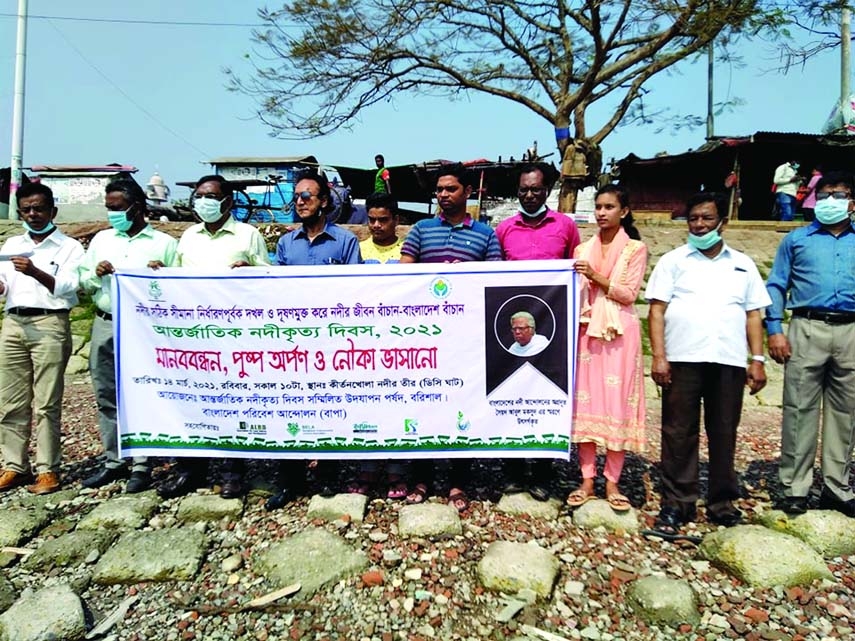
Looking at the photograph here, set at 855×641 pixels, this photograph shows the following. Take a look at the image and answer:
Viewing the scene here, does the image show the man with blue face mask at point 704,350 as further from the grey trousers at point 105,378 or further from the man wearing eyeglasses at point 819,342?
the grey trousers at point 105,378

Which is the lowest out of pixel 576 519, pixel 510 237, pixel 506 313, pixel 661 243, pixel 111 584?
pixel 111 584

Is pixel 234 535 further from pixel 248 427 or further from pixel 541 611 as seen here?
pixel 541 611

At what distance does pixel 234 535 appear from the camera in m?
3.28

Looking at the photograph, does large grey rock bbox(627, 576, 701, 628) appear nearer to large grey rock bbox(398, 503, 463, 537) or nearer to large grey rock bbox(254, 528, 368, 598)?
large grey rock bbox(398, 503, 463, 537)

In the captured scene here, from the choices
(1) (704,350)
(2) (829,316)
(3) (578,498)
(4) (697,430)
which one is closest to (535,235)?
(1) (704,350)

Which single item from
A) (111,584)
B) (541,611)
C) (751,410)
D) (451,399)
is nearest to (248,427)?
(111,584)

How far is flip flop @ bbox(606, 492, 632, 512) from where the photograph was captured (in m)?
3.33

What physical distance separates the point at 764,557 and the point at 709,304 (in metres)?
1.30

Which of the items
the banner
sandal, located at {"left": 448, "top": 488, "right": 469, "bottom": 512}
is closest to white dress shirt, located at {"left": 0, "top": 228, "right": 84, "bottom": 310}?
the banner

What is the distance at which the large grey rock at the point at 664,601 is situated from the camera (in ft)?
8.34

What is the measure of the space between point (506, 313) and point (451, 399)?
0.61 m

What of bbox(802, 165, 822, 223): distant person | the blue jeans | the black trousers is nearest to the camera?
the black trousers

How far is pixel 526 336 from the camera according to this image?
3350 millimetres

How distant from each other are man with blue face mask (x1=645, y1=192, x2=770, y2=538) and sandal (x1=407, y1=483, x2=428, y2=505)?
136 centimetres
